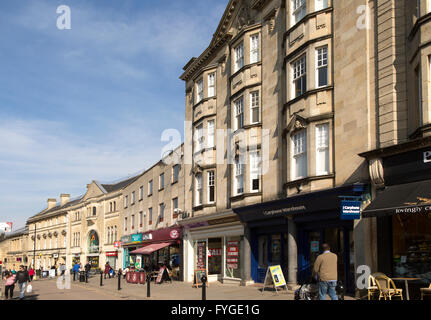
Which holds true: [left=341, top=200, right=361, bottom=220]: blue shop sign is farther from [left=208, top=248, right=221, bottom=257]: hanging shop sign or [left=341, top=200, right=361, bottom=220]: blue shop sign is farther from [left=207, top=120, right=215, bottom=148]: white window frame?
[left=207, top=120, right=215, bottom=148]: white window frame

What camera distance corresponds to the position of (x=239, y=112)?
25516mm

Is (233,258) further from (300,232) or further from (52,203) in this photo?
(52,203)

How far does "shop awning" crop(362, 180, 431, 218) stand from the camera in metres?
12.9

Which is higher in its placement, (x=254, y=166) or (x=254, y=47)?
(x=254, y=47)

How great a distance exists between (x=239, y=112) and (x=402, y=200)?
42.9 ft

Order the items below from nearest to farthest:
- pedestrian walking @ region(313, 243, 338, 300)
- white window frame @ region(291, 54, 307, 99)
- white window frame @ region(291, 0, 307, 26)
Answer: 1. pedestrian walking @ region(313, 243, 338, 300)
2. white window frame @ region(291, 54, 307, 99)
3. white window frame @ region(291, 0, 307, 26)

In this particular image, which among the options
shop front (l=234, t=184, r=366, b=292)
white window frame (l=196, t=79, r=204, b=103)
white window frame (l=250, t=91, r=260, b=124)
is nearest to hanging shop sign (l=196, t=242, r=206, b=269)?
shop front (l=234, t=184, r=366, b=292)

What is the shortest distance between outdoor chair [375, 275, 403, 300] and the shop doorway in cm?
291

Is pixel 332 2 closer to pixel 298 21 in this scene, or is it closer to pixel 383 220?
pixel 298 21

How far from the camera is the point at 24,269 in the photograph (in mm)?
22188

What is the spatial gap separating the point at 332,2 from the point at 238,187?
10410 millimetres

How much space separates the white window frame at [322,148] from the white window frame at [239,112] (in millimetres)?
6999

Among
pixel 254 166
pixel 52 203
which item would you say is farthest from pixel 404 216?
pixel 52 203
